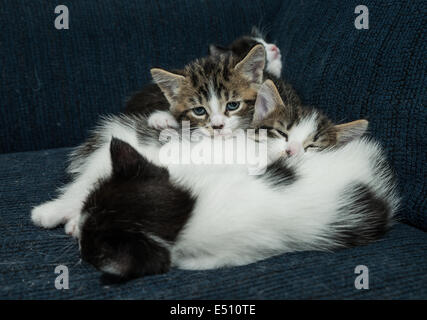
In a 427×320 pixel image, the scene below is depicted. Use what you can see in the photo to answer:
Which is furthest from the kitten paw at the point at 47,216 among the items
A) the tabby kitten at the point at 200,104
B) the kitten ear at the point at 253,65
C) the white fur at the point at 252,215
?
the kitten ear at the point at 253,65

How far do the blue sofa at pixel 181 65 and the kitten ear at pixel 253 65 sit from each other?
15 centimetres

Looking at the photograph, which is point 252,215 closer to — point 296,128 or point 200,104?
point 296,128

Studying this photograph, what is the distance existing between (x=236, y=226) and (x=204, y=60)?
0.90 meters

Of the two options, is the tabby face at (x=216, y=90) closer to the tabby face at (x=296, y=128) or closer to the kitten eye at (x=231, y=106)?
the kitten eye at (x=231, y=106)

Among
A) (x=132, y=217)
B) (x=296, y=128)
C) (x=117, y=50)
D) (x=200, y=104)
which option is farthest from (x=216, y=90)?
(x=132, y=217)

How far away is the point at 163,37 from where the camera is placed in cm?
195

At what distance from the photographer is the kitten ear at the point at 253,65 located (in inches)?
57.6

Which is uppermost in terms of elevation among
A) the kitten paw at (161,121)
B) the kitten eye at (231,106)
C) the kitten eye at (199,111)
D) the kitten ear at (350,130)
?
the kitten eye at (231,106)

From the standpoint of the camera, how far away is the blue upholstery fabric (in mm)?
821

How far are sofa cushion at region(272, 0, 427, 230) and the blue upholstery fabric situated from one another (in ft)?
0.65

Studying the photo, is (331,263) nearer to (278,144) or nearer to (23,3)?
(278,144)

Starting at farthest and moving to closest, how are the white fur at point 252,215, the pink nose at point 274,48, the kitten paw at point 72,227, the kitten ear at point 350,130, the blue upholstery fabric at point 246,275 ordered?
the pink nose at point 274,48
the kitten ear at point 350,130
the kitten paw at point 72,227
the white fur at point 252,215
the blue upholstery fabric at point 246,275

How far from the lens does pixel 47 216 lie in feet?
3.70
